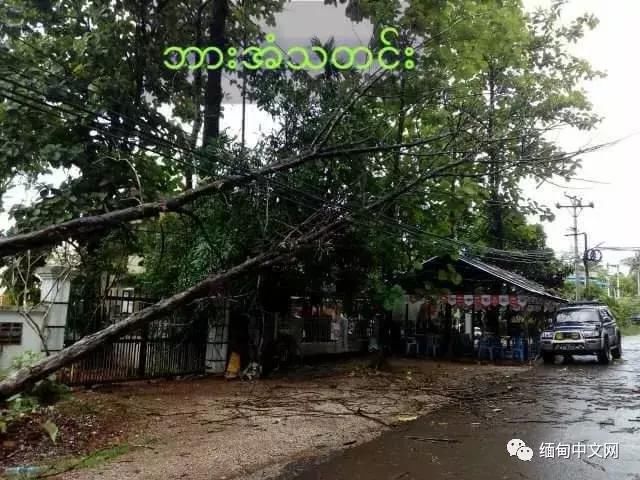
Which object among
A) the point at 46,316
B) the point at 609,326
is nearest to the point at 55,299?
the point at 46,316

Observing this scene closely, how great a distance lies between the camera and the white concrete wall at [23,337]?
30.6 feet

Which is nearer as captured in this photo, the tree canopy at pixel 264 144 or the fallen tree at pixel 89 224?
the fallen tree at pixel 89 224

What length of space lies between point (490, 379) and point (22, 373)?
41.7 ft

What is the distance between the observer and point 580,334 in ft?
57.5

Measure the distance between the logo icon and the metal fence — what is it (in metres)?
6.66

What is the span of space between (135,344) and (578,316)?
15053 mm

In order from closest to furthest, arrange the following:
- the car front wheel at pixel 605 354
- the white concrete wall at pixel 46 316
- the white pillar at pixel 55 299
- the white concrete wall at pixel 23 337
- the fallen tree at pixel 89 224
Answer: the fallen tree at pixel 89 224 → the white concrete wall at pixel 23 337 → the white concrete wall at pixel 46 316 → the white pillar at pixel 55 299 → the car front wheel at pixel 605 354

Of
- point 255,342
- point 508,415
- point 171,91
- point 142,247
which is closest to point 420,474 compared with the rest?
point 508,415

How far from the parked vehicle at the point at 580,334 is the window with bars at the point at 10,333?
1603 centimetres

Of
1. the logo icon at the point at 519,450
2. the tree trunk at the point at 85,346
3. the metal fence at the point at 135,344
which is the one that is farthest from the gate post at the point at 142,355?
the logo icon at the point at 519,450

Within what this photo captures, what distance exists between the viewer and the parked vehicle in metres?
17.5

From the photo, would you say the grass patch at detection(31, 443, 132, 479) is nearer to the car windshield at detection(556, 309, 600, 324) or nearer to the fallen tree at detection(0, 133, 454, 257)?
the fallen tree at detection(0, 133, 454, 257)

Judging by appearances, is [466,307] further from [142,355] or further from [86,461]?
[86,461]

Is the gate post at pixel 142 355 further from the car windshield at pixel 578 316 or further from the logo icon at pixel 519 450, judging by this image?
the car windshield at pixel 578 316
